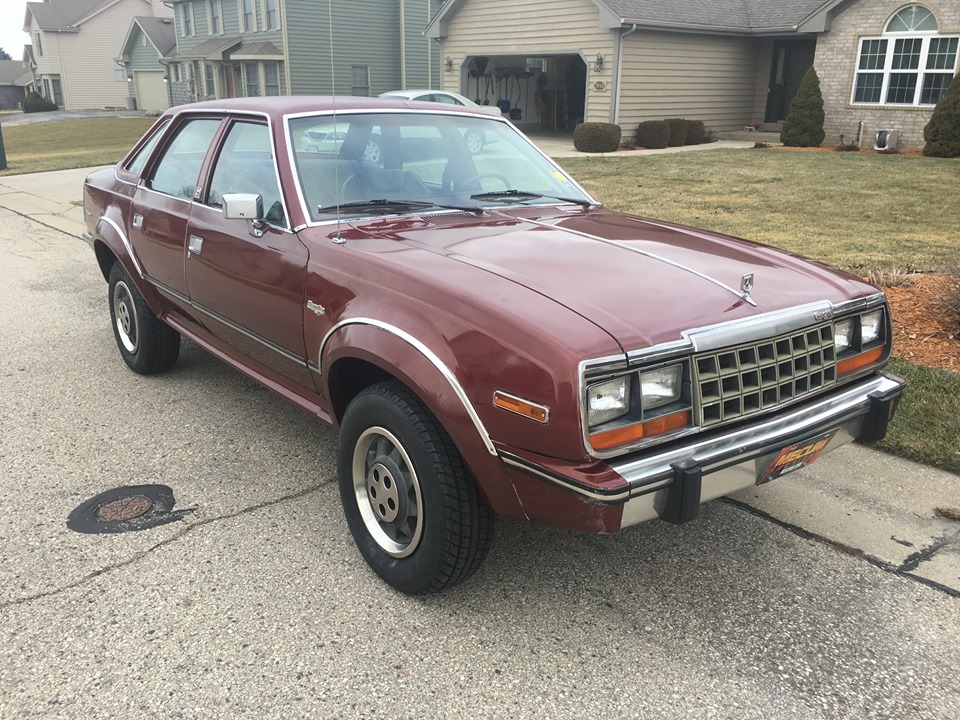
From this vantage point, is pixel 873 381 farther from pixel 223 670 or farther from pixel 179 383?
pixel 179 383

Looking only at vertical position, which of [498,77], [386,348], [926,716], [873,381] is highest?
[498,77]

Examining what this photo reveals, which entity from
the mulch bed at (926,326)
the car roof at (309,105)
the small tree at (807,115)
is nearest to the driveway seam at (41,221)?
the car roof at (309,105)

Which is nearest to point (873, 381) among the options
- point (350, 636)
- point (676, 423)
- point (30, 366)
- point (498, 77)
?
point (676, 423)

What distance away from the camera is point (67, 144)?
25.9 m

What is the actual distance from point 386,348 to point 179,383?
9.43ft

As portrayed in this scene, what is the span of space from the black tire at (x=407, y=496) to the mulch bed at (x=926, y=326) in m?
3.82

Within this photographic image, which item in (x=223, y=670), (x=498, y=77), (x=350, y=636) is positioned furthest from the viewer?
(x=498, y=77)

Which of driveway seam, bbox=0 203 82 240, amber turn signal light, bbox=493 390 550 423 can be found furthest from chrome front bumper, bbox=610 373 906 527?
driveway seam, bbox=0 203 82 240

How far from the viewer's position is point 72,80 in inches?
2140

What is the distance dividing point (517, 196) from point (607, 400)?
1869 millimetres

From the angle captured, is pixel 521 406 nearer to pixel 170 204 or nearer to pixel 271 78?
pixel 170 204

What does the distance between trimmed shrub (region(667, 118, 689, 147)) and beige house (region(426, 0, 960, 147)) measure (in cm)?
62

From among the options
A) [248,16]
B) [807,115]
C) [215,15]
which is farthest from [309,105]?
[215,15]

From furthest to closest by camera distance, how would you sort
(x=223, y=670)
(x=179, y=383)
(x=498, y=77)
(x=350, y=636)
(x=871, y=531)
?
(x=498, y=77), (x=179, y=383), (x=871, y=531), (x=350, y=636), (x=223, y=670)
